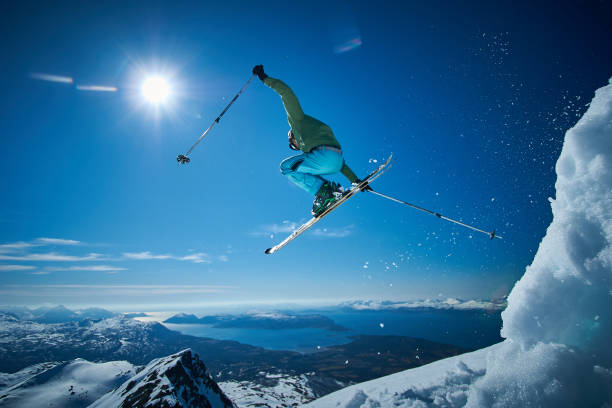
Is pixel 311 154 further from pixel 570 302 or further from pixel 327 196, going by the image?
pixel 570 302

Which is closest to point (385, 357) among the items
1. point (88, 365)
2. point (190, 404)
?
point (190, 404)

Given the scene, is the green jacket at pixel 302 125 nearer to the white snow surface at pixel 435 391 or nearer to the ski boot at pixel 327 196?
the ski boot at pixel 327 196

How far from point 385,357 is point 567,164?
191 m

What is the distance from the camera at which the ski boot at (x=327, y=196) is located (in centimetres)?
694

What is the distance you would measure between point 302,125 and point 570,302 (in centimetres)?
619

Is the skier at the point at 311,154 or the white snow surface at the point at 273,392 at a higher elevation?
the skier at the point at 311,154

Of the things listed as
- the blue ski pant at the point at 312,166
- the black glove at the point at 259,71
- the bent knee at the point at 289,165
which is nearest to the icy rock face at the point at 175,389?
the blue ski pant at the point at 312,166

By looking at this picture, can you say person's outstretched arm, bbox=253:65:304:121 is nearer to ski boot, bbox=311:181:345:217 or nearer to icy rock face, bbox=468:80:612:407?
ski boot, bbox=311:181:345:217

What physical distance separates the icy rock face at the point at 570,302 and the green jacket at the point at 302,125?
472cm

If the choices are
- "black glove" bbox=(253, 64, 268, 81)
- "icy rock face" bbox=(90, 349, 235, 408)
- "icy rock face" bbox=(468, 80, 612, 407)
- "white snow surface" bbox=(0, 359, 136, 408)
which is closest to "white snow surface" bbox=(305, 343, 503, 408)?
"icy rock face" bbox=(468, 80, 612, 407)

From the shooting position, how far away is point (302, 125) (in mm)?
5555

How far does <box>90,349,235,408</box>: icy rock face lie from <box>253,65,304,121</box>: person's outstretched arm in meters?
66.9

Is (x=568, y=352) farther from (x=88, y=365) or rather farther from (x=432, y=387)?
(x=88, y=365)

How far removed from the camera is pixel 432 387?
6.79m
